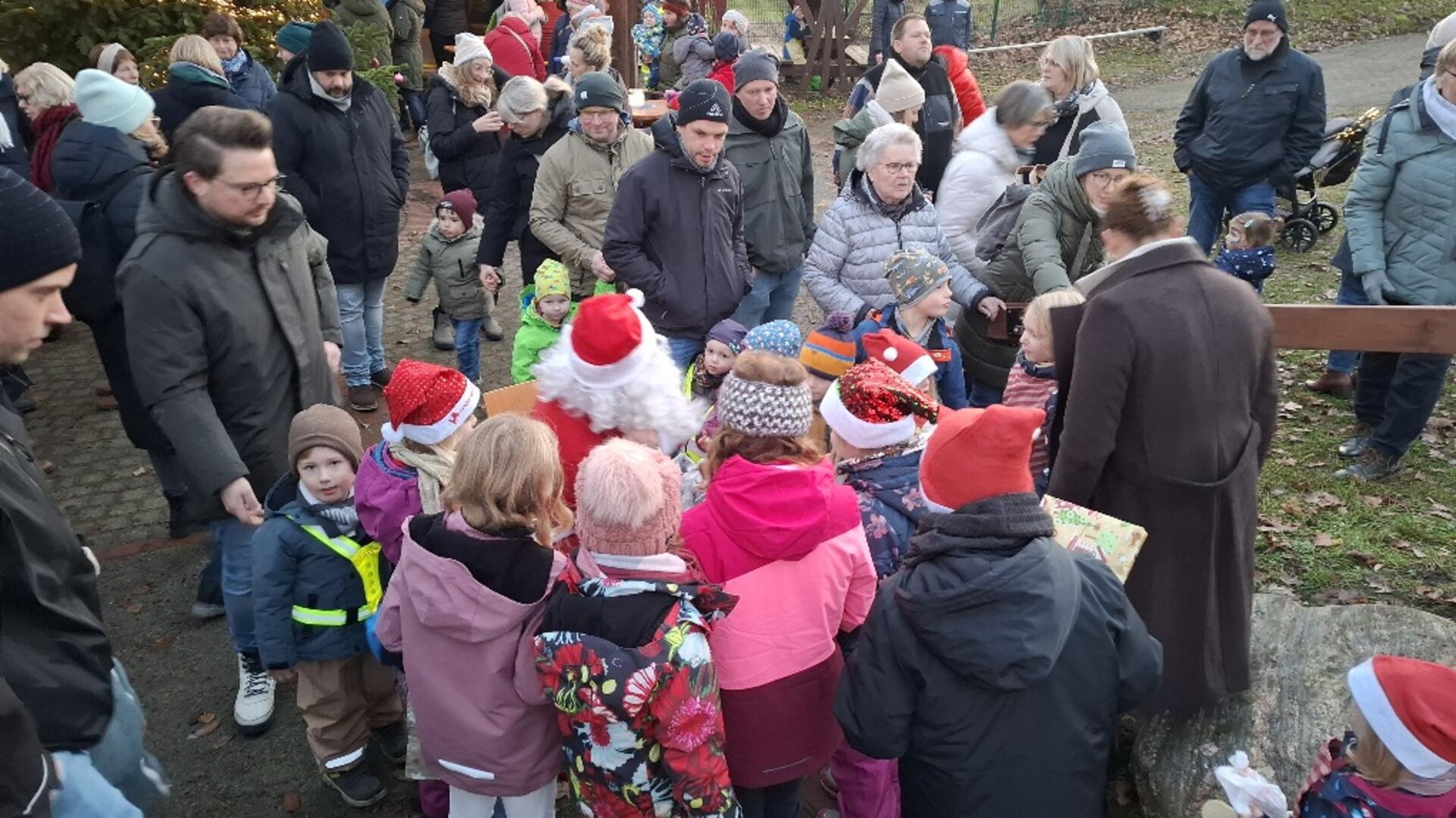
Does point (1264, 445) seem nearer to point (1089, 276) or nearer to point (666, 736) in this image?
point (1089, 276)

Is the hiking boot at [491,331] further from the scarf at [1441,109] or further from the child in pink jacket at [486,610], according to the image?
the scarf at [1441,109]

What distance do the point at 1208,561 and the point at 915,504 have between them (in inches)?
37.6

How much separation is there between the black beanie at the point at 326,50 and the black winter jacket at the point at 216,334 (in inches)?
101

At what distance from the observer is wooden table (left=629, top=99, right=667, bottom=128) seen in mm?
10148

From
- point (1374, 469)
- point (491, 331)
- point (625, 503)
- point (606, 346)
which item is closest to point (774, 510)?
point (625, 503)

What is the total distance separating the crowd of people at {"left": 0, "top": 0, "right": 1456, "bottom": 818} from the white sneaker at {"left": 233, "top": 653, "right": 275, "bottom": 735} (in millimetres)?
11

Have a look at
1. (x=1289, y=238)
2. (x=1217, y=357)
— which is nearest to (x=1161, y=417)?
(x=1217, y=357)

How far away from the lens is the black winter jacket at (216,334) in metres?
3.67

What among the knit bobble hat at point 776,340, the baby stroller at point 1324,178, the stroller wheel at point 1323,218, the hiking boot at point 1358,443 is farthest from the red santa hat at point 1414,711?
the stroller wheel at point 1323,218

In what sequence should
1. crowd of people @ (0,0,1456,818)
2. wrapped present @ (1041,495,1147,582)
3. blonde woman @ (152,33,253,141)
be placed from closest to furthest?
crowd of people @ (0,0,1456,818) < wrapped present @ (1041,495,1147,582) < blonde woman @ (152,33,253,141)

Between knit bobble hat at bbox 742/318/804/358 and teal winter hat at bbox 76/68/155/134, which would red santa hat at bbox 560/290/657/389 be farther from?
teal winter hat at bbox 76/68/155/134

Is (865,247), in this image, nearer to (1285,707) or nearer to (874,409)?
(874,409)

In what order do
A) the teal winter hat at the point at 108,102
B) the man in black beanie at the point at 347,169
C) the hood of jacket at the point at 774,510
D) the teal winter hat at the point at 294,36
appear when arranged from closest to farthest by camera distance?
the hood of jacket at the point at 774,510 < the teal winter hat at the point at 108,102 < the man in black beanie at the point at 347,169 < the teal winter hat at the point at 294,36

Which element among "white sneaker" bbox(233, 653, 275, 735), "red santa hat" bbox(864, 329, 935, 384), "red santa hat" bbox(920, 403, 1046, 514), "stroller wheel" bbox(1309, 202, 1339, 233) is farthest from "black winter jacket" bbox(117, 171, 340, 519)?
"stroller wheel" bbox(1309, 202, 1339, 233)
